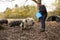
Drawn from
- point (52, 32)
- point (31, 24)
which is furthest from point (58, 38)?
point (31, 24)

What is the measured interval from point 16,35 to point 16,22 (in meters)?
0.75

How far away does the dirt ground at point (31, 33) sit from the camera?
20.3 ft

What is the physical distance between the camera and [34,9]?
708 centimetres

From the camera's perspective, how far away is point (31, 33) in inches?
254

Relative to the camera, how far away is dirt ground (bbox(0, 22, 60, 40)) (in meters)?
6.19

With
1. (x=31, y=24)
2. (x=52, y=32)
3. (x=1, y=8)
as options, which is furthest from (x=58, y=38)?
(x=1, y=8)

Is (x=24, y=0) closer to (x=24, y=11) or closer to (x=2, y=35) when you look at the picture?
(x=24, y=11)

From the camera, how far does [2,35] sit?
6.26 meters

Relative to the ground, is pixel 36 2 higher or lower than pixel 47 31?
higher

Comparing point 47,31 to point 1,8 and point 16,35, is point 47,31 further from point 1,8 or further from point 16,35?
point 1,8

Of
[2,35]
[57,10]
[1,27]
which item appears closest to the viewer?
[2,35]

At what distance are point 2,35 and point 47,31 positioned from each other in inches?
53.3

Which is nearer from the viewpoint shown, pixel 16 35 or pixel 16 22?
pixel 16 35

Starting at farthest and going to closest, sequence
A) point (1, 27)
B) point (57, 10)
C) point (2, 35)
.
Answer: point (57, 10)
point (1, 27)
point (2, 35)
